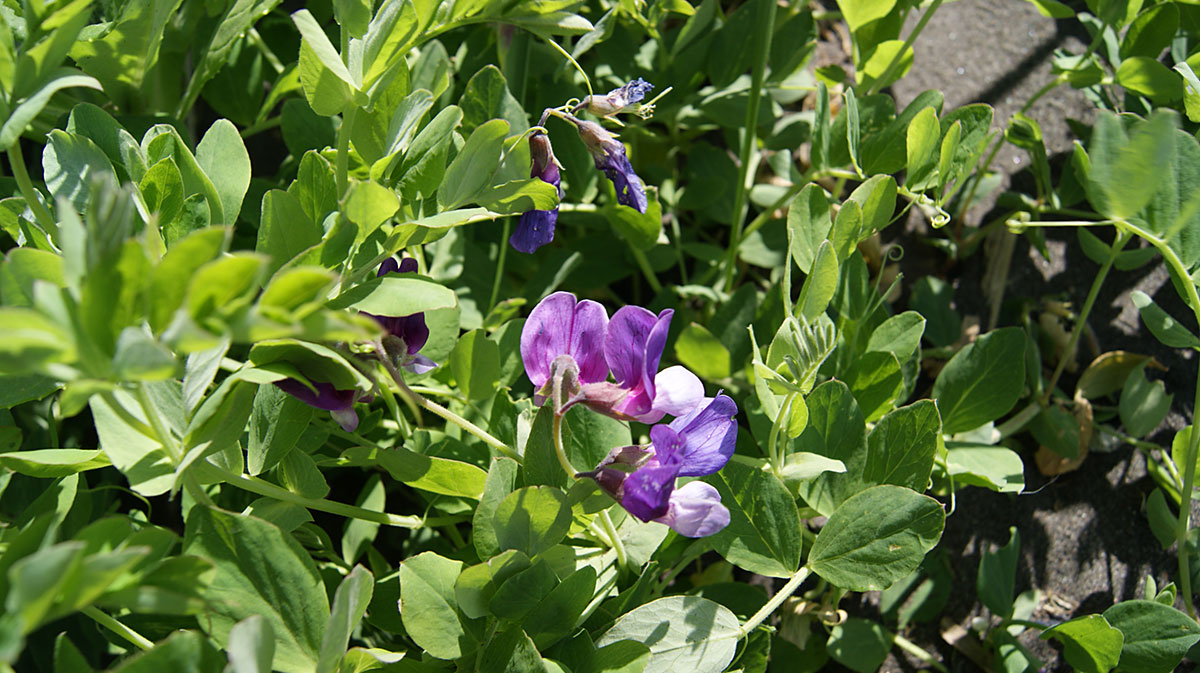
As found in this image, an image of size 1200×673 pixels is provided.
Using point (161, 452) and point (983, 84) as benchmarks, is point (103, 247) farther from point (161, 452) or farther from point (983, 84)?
point (983, 84)

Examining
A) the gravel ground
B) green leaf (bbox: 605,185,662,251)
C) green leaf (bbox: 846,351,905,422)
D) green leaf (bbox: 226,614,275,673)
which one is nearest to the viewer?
green leaf (bbox: 226,614,275,673)

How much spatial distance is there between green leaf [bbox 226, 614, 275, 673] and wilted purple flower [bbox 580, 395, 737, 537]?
27cm

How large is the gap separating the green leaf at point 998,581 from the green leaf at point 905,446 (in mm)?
329

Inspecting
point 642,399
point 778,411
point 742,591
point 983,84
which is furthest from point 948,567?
point 983,84

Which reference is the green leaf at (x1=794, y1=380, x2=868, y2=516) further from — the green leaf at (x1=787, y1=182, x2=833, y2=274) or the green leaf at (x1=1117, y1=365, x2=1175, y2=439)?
the green leaf at (x1=1117, y1=365, x2=1175, y2=439)

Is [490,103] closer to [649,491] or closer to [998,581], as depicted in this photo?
[649,491]

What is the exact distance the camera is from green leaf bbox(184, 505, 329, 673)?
702mm

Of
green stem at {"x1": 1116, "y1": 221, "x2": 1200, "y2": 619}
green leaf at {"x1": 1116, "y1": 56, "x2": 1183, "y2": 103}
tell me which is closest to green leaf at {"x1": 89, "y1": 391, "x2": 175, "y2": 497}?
green stem at {"x1": 1116, "y1": 221, "x2": 1200, "y2": 619}

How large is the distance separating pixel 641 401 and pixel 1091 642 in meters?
0.61

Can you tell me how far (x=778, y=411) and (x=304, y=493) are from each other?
46 centimetres

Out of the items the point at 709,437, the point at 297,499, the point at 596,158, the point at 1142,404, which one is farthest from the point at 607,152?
the point at 1142,404

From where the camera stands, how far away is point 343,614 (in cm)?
63

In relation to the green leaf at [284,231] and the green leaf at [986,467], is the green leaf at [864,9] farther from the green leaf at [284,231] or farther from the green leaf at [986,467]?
the green leaf at [284,231]

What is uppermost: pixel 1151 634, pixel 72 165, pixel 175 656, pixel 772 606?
pixel 72 165
